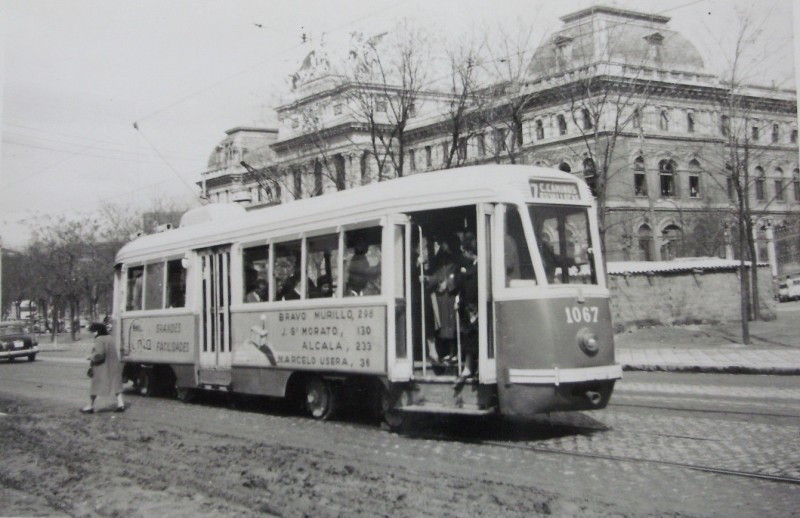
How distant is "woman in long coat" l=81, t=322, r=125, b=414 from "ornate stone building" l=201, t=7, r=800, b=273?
4794 mm

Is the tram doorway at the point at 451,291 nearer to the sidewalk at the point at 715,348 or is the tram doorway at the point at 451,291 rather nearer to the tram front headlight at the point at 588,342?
the tram front headlight at the point at 588,342

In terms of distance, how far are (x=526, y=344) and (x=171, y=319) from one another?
8655 mm

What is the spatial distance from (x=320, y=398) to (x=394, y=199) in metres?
3.31

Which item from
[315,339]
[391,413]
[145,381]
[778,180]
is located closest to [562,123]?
[778,180]

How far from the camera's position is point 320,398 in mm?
12227

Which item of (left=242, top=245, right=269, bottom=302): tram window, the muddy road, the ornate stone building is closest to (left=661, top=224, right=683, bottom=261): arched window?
the ornate stone building

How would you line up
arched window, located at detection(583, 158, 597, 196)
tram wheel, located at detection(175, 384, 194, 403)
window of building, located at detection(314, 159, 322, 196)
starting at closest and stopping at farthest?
tram wheel, located at detection(175, 384, 194, 403), arched window, located at detection(583, 158, 597, 196), window of building, located at detection(314, 159, 322, 196)

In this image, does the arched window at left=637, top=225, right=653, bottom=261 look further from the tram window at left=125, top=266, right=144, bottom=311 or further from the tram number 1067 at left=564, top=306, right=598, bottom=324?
the tram number 1067 at left=564, top=306, right=598, bottom=324

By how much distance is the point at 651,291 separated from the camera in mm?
28250

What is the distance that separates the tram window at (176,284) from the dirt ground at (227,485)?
5.06 meters

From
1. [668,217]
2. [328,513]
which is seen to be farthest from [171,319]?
[668,217]

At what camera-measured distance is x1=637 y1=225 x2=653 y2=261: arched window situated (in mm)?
56375

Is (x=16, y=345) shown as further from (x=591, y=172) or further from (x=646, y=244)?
(x=646, y=244)

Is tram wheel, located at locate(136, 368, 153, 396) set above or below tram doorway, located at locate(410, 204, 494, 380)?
below
